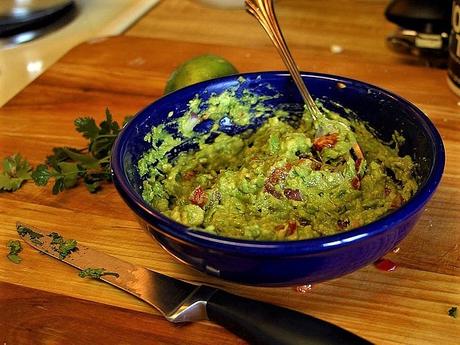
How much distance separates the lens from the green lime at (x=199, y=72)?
1155 mm

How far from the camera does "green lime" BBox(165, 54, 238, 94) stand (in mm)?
1155

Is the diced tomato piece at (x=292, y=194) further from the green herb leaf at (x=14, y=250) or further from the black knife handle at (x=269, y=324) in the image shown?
the green herb leaf at (x=14, y=250)

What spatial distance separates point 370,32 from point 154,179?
0.83 m

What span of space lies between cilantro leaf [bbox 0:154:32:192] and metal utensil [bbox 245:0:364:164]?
0.43 m

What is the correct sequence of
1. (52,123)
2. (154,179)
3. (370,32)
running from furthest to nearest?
(370,32), (52,123), (154,179)

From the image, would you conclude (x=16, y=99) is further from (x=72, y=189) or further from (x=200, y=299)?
(x=200, y=299)

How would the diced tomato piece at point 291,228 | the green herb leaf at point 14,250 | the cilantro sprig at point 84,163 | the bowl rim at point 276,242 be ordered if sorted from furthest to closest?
the cilantro sprig at point 84,163 < the green herb leaf at point 14,250 < the diced tomato piece at point 291,228 < the bowl rim at point 276,242

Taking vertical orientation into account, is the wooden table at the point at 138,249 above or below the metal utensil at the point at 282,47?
below

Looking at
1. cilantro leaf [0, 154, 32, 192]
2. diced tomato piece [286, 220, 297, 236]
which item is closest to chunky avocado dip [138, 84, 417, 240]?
diced tomato piece [286, 220, 297, 236]

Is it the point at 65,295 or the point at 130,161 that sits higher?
the point at 130,161

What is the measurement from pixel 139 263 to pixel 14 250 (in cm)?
18

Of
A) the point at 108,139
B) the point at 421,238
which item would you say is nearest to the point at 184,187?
the point at 108,139

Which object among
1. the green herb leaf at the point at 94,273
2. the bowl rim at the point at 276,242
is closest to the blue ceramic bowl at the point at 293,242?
the bowl rim at the point at 276,242

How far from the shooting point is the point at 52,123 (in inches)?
50.8
